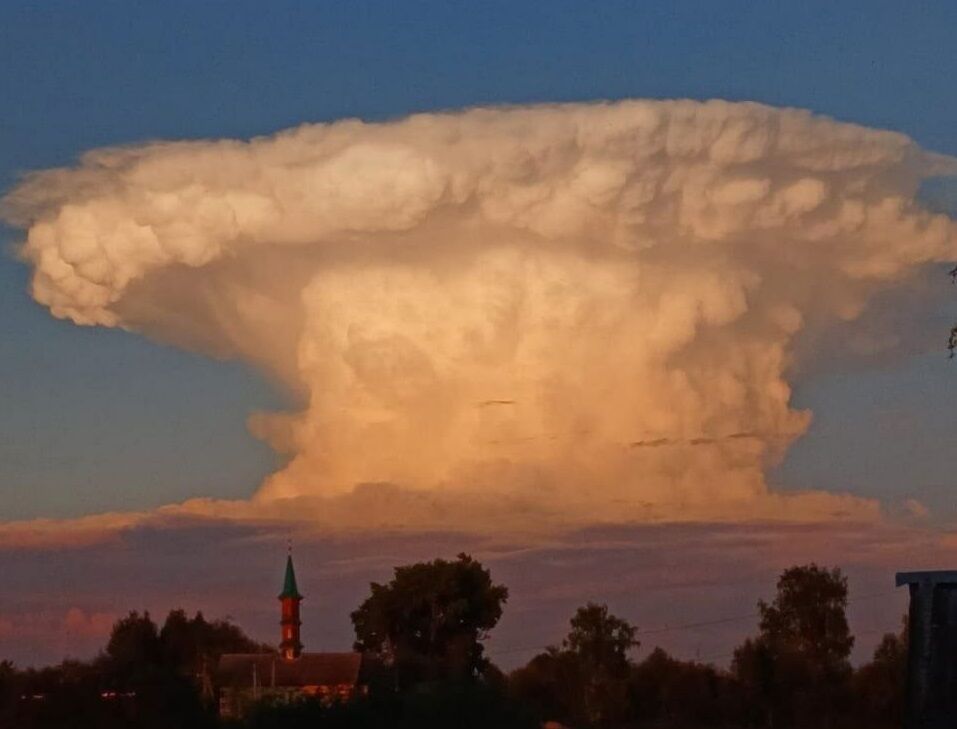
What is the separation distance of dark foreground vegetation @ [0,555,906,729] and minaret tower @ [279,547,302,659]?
339 cm

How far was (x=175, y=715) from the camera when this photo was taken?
54844mm

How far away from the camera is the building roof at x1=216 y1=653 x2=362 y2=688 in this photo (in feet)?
306

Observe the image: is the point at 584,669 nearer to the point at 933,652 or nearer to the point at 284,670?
the point at 284,670

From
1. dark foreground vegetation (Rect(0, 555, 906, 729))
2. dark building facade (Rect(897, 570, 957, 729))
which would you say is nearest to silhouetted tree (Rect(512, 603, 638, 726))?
dark foreground vegetation (Rect(0, 555, 906, 729))

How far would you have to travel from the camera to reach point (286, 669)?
10050 cm

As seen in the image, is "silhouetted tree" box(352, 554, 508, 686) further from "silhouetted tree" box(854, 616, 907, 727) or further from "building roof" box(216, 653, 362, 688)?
"silhouetted tree" box(854, 616, 907, 727)

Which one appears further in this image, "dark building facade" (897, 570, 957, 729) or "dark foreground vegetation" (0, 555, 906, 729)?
"dark foreground vegetation" (0, 555, 906, 729)

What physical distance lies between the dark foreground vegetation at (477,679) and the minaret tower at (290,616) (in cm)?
339

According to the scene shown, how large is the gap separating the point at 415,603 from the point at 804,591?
24580mm

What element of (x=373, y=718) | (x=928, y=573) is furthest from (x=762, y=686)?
(x=928, y=573)

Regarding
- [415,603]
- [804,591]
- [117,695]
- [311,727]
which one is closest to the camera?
[311,727]

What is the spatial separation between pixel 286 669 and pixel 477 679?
57.0 metres

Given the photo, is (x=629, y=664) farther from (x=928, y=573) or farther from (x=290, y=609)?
(x=928, y=573)

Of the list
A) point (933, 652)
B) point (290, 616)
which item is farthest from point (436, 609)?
point (933, 652)
